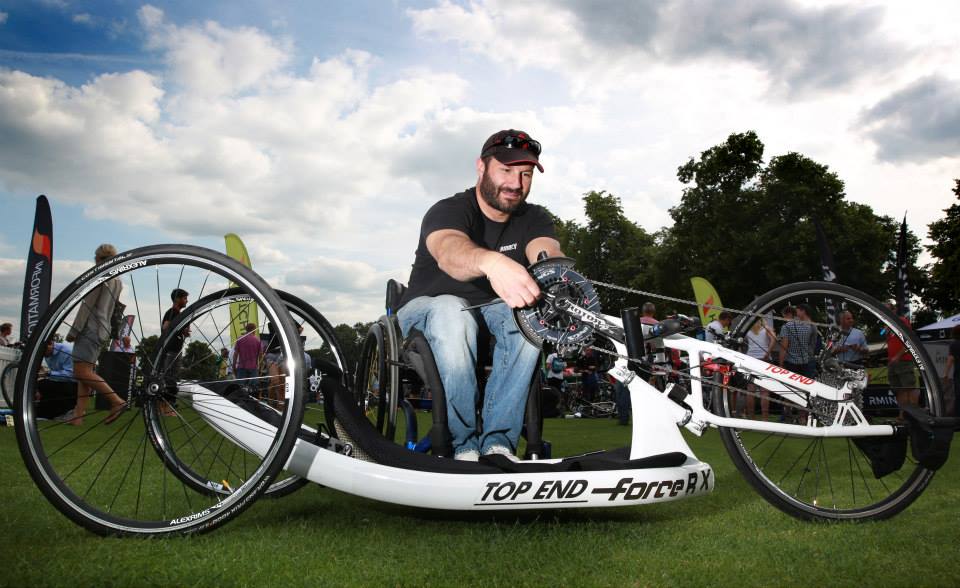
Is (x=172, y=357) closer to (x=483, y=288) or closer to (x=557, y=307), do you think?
(x=483, y=288)

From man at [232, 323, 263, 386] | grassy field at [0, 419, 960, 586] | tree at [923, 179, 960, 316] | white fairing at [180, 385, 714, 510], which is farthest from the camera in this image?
tree at [923, 179, 960, 316]

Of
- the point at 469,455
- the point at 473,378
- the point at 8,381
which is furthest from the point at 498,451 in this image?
the point at 8,381

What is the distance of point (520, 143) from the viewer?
312 cm

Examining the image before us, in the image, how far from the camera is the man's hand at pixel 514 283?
98.2 inches

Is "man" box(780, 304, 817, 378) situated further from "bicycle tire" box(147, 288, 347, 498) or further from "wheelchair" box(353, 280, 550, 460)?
"bicycle tire" box(147, 288, 347, 498)

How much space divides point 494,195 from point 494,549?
1.62 meters

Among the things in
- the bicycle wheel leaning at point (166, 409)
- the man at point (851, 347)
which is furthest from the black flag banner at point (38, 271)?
the man at point (851, 347)

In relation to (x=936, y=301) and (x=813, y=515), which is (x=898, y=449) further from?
(x=936, y=301)

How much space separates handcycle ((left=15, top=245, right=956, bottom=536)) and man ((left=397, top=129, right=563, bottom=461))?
17 cm

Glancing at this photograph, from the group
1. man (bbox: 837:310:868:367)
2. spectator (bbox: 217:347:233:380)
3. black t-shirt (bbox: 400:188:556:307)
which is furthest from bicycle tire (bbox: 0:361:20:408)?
man (bbox: 837:310:868:367)

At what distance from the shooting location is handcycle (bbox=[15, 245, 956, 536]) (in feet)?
7.93

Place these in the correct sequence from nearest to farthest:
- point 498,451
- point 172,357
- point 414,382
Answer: point 498,451, point 172,357, point 414,382

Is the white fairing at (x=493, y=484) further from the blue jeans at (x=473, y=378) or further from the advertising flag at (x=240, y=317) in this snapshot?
the advertising flag at (x=240, y=317)

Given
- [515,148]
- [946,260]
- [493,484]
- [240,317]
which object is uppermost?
[946,260]
